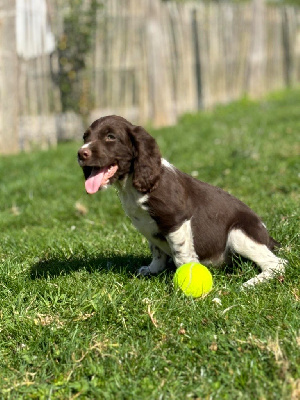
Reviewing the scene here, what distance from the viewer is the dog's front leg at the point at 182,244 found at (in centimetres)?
428

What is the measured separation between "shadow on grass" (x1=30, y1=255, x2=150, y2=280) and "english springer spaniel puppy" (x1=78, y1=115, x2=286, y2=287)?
211 mm

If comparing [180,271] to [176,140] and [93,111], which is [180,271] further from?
[93,111]

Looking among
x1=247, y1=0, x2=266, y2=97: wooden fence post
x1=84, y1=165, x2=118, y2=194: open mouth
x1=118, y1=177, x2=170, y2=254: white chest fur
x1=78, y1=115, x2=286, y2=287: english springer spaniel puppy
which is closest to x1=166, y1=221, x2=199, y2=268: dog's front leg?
x1=78, y1=115, x2=286, y2=287: english springer spaniel puppy

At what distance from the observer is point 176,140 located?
34.8 feet

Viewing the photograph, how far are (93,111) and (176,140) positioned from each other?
7.33ft

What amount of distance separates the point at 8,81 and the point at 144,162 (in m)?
6.91

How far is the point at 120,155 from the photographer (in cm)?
419

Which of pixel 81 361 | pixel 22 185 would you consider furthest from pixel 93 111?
pixel 81 361

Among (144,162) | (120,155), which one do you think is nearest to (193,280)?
(144,162)

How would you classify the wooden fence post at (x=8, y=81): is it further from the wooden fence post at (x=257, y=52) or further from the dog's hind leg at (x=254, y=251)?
the wooden fence post at (x=257, y=52)

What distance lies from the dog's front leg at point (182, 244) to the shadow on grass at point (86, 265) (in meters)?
0.36

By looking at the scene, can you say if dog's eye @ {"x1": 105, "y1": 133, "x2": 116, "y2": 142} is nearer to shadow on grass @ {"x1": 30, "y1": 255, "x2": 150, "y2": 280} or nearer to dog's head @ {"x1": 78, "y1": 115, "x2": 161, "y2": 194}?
dog's head @ {"x1": 78, "y1": 115, "x2": 161, "y2": 194}

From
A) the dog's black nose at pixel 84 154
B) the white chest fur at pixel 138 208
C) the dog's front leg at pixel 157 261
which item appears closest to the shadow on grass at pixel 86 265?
the dog's front leg at pixel 157 261

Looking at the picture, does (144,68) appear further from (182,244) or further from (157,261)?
(182,244)
